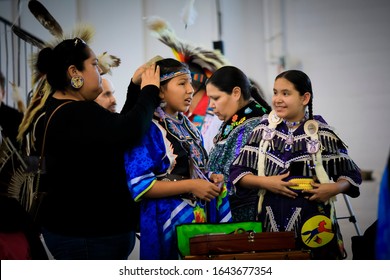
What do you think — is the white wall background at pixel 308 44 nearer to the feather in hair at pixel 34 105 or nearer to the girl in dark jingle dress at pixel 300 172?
the girl in dark jingle dress at pixel 300 172

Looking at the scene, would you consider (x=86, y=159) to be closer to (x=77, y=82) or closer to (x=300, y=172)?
(x=77, y=82)

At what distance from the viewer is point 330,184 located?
2682mm

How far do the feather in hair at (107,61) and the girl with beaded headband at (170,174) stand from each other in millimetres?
369

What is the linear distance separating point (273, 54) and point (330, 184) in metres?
0.71

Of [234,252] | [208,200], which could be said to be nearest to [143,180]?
[208,200]

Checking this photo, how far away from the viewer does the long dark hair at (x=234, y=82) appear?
2.86m

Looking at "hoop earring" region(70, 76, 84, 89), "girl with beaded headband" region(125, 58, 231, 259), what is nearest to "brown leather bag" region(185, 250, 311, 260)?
"girl with beaded headband" region(125, 58, 231, 259)

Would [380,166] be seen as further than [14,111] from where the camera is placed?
No

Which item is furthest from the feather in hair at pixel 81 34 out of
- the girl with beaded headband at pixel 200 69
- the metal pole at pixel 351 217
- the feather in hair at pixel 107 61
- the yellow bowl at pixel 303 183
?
the metal pole at pixel 351 217

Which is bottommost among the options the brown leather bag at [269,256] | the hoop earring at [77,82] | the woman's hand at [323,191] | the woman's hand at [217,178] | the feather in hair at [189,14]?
the brown leather bag at [269,256]

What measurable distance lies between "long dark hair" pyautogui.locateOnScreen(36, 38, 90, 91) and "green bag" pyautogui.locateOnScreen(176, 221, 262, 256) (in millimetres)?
831

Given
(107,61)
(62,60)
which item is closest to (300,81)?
(107,61)
